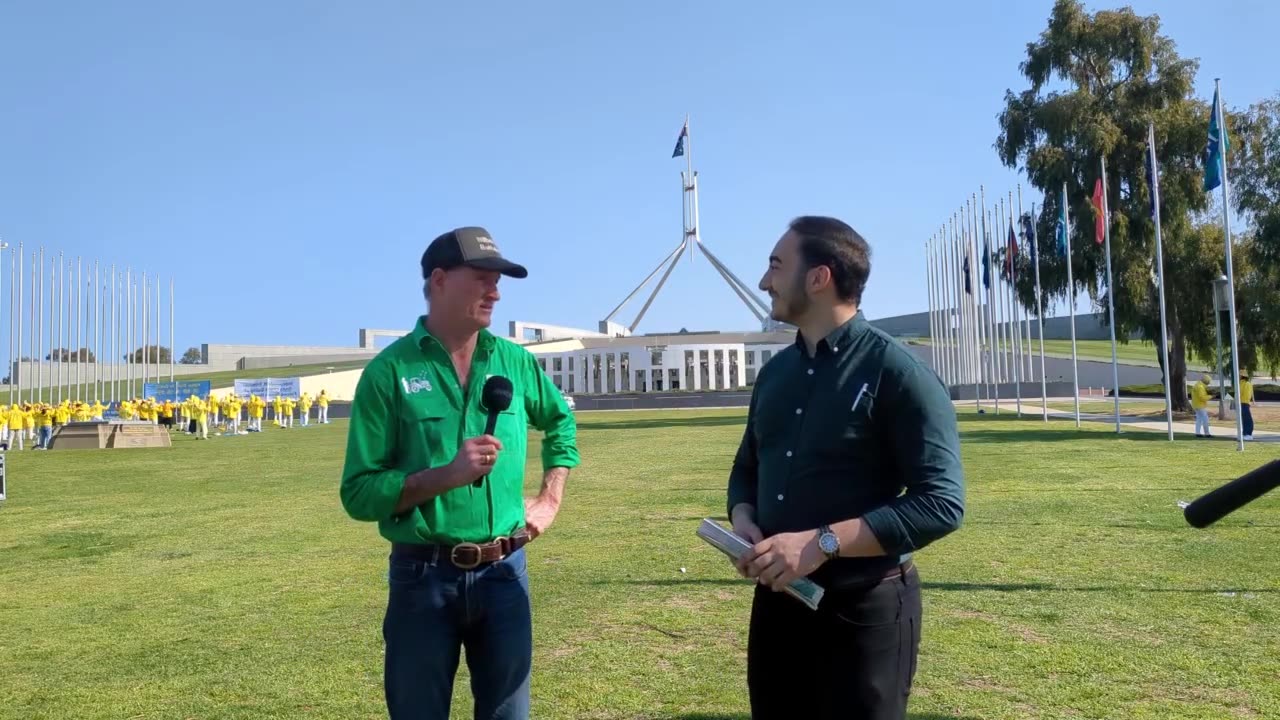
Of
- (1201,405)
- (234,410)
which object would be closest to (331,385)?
(234,410)

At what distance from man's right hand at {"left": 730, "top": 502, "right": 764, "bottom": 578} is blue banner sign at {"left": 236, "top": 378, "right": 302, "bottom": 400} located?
61.9 meters

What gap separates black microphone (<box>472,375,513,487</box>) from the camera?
3340 mm

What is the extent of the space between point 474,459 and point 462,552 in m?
0.32

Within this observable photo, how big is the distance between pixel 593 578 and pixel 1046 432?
974 inches

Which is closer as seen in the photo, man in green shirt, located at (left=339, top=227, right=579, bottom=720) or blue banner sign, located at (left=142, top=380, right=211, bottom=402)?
man in green shirt, located at (left=339, top=227, right=579, bottom=720)

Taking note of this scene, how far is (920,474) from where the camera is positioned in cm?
290

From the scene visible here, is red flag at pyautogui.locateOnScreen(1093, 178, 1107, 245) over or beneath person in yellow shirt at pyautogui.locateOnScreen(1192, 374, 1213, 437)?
over

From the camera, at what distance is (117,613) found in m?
8.72

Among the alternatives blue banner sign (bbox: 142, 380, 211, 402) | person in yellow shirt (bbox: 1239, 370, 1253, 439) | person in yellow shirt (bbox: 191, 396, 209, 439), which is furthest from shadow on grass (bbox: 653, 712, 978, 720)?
blue banner sign (bbox: 142, 380, 211, 402)

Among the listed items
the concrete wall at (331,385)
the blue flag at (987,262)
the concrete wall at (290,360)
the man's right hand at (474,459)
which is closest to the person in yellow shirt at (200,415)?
the concrete wall at (331,385)

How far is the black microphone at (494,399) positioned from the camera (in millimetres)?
3340

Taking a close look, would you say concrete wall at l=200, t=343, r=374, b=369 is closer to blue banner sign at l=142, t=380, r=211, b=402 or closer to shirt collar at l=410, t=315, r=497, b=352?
blue banner sign at l=142, t=380, r=211, b=402

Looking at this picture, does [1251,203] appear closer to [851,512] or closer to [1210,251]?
[1210,251]

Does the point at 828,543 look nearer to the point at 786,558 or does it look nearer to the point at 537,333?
the point at 786,558
